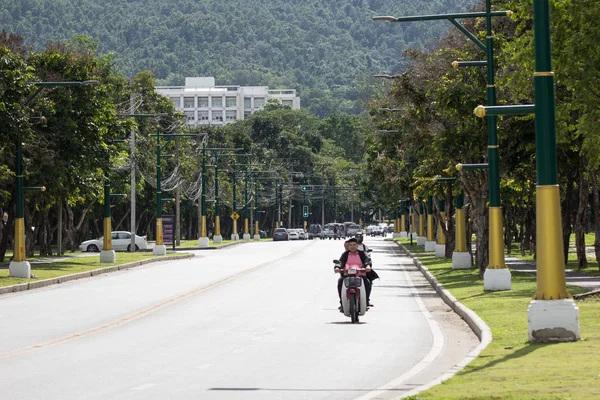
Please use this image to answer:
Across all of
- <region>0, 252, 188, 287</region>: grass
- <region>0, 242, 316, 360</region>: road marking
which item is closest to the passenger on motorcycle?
<region>0, 242, 316, 360</region>: road marking

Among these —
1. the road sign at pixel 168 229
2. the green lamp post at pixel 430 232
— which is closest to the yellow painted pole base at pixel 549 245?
the green lamp post at pixel 430 232

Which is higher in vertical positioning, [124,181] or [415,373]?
[124,181]

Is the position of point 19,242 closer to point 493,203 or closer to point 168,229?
point 493,203

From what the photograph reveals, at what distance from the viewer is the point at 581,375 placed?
13.1m

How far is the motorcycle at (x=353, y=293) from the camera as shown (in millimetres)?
23359

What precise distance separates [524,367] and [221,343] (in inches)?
248

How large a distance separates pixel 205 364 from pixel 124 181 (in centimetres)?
6790

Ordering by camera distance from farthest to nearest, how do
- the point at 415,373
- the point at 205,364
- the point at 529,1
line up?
1. the point at 529,1
2. the point at 205,364
3. the point at 415,373

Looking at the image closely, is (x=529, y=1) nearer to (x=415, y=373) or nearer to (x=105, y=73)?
(x=415, y=373)

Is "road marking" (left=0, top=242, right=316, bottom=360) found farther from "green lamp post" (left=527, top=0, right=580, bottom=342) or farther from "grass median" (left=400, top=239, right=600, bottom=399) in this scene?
"green lamp post" (left=527, top=0, right=580, bottom=342)

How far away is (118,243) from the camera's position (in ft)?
276

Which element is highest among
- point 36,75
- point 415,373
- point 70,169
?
point 36,75

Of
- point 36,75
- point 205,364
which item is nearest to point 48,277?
point 36,75

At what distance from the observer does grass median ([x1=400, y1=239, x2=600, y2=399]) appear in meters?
12.1
